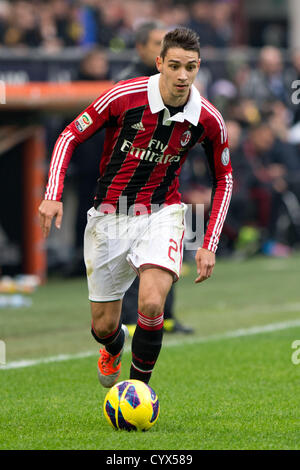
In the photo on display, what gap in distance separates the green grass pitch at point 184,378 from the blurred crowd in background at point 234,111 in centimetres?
336

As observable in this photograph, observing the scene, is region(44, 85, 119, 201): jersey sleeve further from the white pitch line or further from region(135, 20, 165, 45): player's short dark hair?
region(135, 20, 165, 45): player's short dark hair

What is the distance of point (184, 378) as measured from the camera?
271 inches

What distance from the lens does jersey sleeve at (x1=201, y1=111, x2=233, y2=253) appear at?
5.89 metres

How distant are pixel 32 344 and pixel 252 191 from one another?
815cm

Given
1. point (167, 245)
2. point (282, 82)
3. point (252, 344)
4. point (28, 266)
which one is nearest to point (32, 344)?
point (252, 344)

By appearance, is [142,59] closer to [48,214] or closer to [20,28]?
[48,214]

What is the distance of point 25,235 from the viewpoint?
12.8m

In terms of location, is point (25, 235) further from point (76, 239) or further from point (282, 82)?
point (282, 82)

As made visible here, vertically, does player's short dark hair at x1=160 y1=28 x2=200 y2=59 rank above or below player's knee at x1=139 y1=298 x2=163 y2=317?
above

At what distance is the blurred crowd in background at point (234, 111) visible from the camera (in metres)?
14.3

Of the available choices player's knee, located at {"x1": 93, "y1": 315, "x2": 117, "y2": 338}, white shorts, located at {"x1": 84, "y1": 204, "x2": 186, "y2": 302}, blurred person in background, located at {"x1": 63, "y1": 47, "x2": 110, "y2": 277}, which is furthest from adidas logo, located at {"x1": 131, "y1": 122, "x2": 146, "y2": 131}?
blurred person in background, located at {"x1": 63, "y1": 47, "x2": 110, "y2": 277}

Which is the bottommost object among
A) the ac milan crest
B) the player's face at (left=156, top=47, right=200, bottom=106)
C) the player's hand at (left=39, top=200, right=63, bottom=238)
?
the player's hand at (left=39, top=200, right=63, bottom=238)

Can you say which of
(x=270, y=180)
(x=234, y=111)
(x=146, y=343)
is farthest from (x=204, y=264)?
(x=234, y=111)

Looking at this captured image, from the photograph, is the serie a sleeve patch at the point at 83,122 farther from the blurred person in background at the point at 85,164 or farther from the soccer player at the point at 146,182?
the blurred person in background at the point at 85,164
